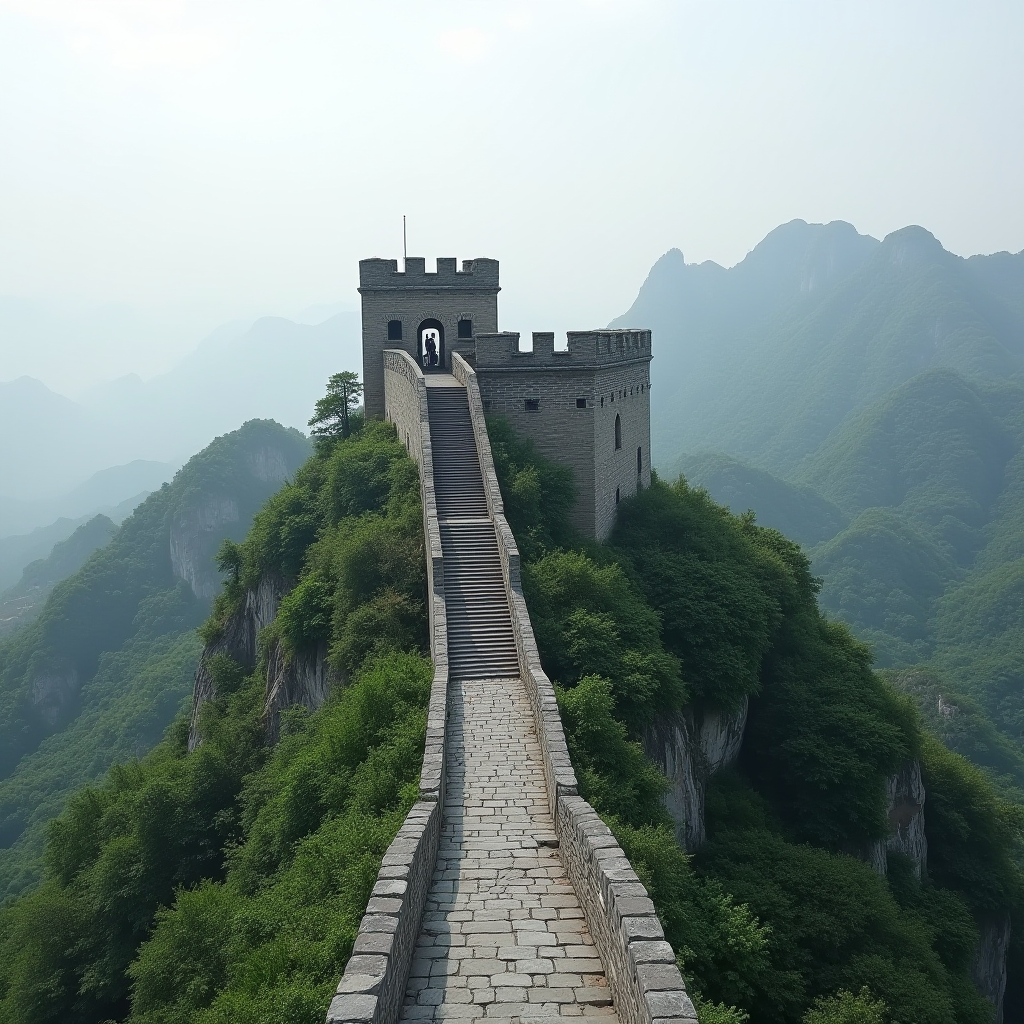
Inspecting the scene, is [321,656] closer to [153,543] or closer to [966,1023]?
[966,1023]

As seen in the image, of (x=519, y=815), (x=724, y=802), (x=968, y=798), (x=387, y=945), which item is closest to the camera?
(x=387, y=945)

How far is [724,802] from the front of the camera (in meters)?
20.9

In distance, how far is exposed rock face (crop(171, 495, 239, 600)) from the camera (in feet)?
304

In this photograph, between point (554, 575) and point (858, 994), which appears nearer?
point (858, 994)

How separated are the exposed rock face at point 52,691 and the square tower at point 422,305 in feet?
212

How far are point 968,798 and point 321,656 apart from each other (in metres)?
19.8

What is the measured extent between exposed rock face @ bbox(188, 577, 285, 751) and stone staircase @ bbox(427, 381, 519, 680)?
6.43 m

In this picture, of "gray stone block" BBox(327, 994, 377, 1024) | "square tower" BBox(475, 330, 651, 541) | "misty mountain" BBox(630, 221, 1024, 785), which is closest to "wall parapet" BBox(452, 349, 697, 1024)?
"gray stone block" BBox(327, 994, 377, 1024)

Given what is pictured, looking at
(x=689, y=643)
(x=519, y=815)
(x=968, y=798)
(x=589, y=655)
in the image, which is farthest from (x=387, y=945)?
(x=968, y=798)

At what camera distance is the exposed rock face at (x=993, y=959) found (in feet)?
84.6

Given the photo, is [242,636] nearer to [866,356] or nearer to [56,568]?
[56,568]

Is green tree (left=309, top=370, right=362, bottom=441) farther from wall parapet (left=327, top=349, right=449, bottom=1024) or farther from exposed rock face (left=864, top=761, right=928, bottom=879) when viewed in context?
exposed rock face (left=864, top=761, right=928, bottom=879)

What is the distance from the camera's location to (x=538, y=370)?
23703 millimetres

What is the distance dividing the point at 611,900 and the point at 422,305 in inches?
925
